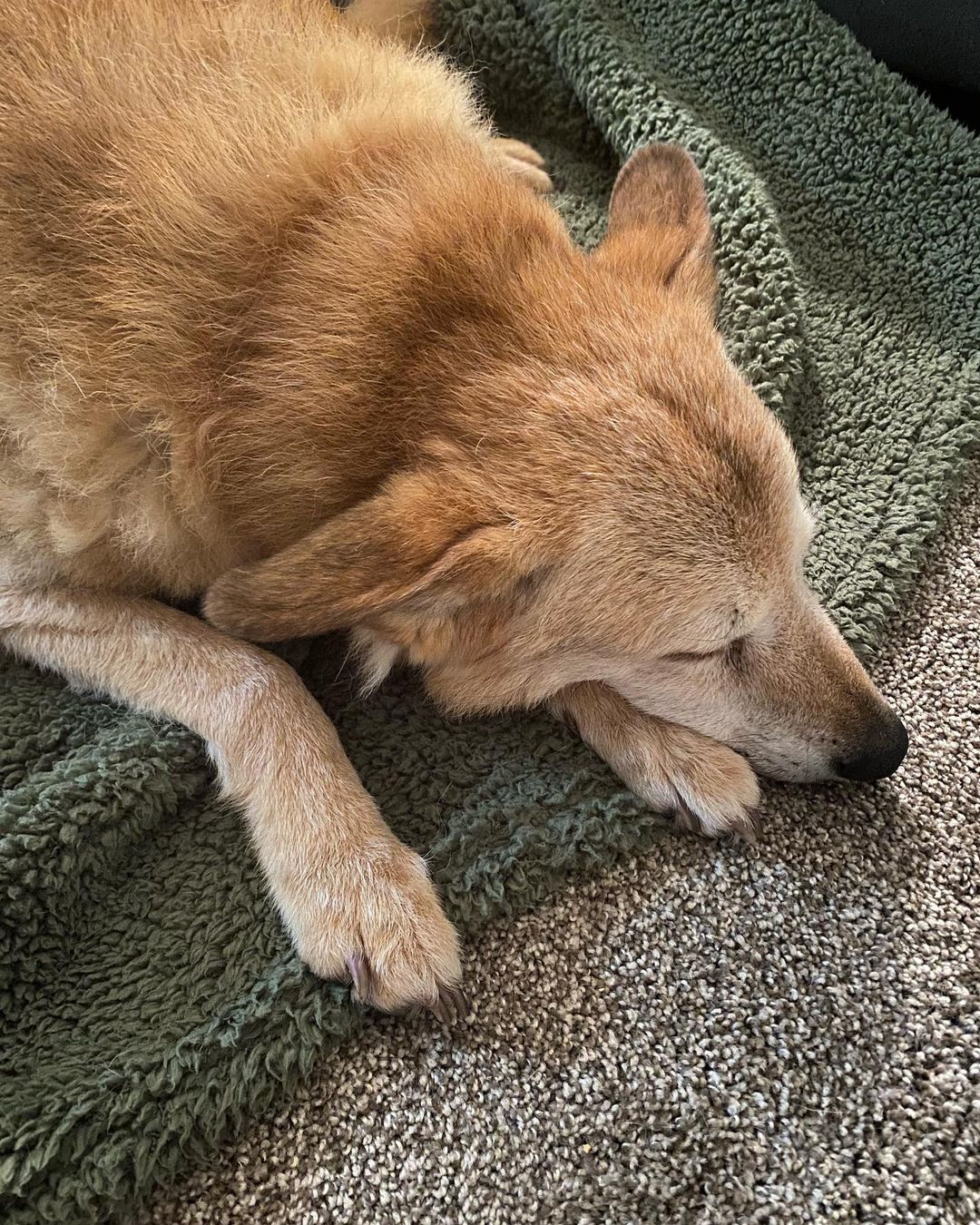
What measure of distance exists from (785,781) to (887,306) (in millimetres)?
1290

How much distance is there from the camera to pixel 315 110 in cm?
147

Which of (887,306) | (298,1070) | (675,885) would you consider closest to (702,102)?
(887,306)

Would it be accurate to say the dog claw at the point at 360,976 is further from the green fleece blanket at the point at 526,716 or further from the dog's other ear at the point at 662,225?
the dog's other ear at the point at 662,225

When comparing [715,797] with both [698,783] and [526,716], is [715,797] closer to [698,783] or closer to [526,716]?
[698,783]

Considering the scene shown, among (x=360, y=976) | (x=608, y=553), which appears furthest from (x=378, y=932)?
(x=608, y=553)

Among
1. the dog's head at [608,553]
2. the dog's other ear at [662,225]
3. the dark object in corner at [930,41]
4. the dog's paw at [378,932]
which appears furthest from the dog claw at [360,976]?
the dark object in corner at [930,41]

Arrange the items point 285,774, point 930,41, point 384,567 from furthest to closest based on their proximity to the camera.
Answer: point 930,41
point 285,774
point 384,567

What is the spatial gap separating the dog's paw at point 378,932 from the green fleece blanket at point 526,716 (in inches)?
1.9

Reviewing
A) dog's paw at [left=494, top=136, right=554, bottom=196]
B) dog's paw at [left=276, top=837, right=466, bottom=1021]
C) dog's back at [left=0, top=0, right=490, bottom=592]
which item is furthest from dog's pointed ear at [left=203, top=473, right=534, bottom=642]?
dog's paw at [left=494, top=136, right=554, bottom=196]

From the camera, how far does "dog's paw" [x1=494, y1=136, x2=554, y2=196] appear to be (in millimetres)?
2273

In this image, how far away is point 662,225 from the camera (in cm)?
170

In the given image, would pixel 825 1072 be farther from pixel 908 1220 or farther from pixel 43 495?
pixel 43 495

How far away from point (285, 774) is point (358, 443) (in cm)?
57

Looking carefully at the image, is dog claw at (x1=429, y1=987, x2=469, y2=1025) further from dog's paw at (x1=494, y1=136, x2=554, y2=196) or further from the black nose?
dog's paw at (x1=494, y1=136, x2=554, y2=196)
